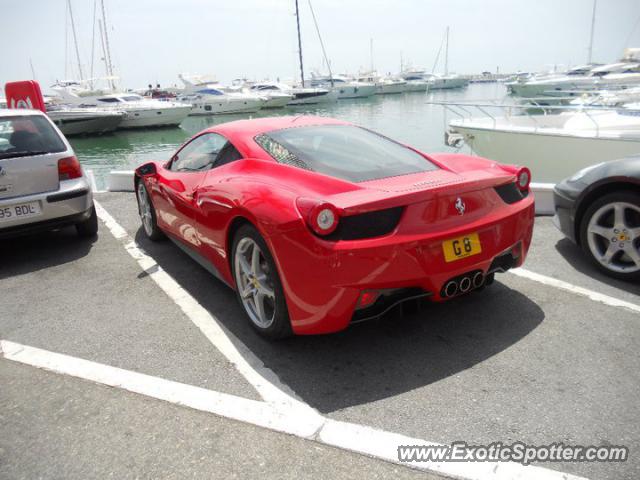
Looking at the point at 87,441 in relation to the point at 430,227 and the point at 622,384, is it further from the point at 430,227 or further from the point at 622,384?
the point at 622,384

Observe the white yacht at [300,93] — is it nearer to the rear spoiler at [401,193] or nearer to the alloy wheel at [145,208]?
the alloy wheel at [145,208]

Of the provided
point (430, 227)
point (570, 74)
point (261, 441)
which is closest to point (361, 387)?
point (261, 441)

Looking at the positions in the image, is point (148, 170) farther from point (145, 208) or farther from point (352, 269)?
point (352, 269)

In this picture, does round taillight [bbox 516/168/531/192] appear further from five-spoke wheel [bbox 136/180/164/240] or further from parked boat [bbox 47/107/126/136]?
parked boat [bbox 47/107/126/136]

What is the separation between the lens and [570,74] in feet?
161

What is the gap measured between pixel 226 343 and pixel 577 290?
2537 mm

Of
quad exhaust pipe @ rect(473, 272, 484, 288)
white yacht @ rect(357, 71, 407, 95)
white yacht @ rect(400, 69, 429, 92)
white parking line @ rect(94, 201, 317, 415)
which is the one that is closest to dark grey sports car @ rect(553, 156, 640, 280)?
quad exhaust pipe @ rect(473, 272, 484, 288)

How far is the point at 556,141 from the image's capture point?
848 centimetres

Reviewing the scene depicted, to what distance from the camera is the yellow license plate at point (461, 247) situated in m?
2.57

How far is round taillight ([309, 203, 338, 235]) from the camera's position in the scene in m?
2.41

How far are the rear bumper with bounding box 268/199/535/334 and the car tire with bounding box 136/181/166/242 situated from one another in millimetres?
2833

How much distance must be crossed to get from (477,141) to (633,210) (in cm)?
675

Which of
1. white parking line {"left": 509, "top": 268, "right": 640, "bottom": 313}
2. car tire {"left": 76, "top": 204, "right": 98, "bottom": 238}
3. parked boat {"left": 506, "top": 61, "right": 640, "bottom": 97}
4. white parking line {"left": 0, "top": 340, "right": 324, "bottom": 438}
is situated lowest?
white parking line {"left": 0, "top": 340, "right": 324, "bottom": 438}

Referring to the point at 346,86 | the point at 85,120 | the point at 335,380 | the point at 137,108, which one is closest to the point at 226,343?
the point at 335,380
